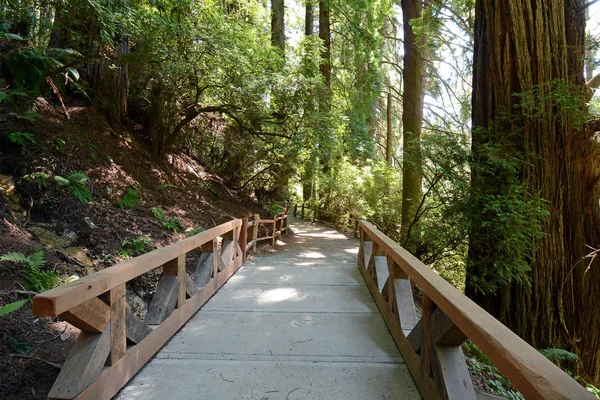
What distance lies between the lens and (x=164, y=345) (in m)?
3.08

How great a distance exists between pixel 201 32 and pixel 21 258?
4.84 metres

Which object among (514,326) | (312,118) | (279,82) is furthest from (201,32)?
(514,326)

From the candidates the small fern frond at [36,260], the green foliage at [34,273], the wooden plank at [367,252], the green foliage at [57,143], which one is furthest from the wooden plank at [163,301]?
the green foliage at [57,143]

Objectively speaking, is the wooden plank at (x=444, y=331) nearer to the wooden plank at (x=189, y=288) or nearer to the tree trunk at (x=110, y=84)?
the wooden plank at (x=189, y=288)

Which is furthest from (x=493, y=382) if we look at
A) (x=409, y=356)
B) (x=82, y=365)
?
(x=82, y=365)

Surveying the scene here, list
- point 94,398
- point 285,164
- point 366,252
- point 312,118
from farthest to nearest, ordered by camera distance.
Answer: point 285,164, point 312,118, point 366,252, point 94,398

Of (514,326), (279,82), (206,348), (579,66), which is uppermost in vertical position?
(279,82)

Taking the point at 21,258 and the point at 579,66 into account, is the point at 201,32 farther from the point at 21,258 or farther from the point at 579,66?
the point at 579,66

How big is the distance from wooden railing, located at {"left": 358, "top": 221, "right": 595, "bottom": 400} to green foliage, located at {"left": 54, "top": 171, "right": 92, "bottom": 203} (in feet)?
14.9

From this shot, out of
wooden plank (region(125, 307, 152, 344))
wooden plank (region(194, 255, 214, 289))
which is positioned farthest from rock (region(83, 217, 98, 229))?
wooden plank (region(125, 307, 152, 344))

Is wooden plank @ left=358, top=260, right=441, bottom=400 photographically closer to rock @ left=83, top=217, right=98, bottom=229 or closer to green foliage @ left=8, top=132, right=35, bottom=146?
rock @ left=83, top=217, right=98, bottom=229

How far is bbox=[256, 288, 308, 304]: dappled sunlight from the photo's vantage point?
4.52 meters

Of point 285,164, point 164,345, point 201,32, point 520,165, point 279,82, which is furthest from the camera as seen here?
point 285,164

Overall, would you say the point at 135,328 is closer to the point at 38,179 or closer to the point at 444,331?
the point at 444,331
